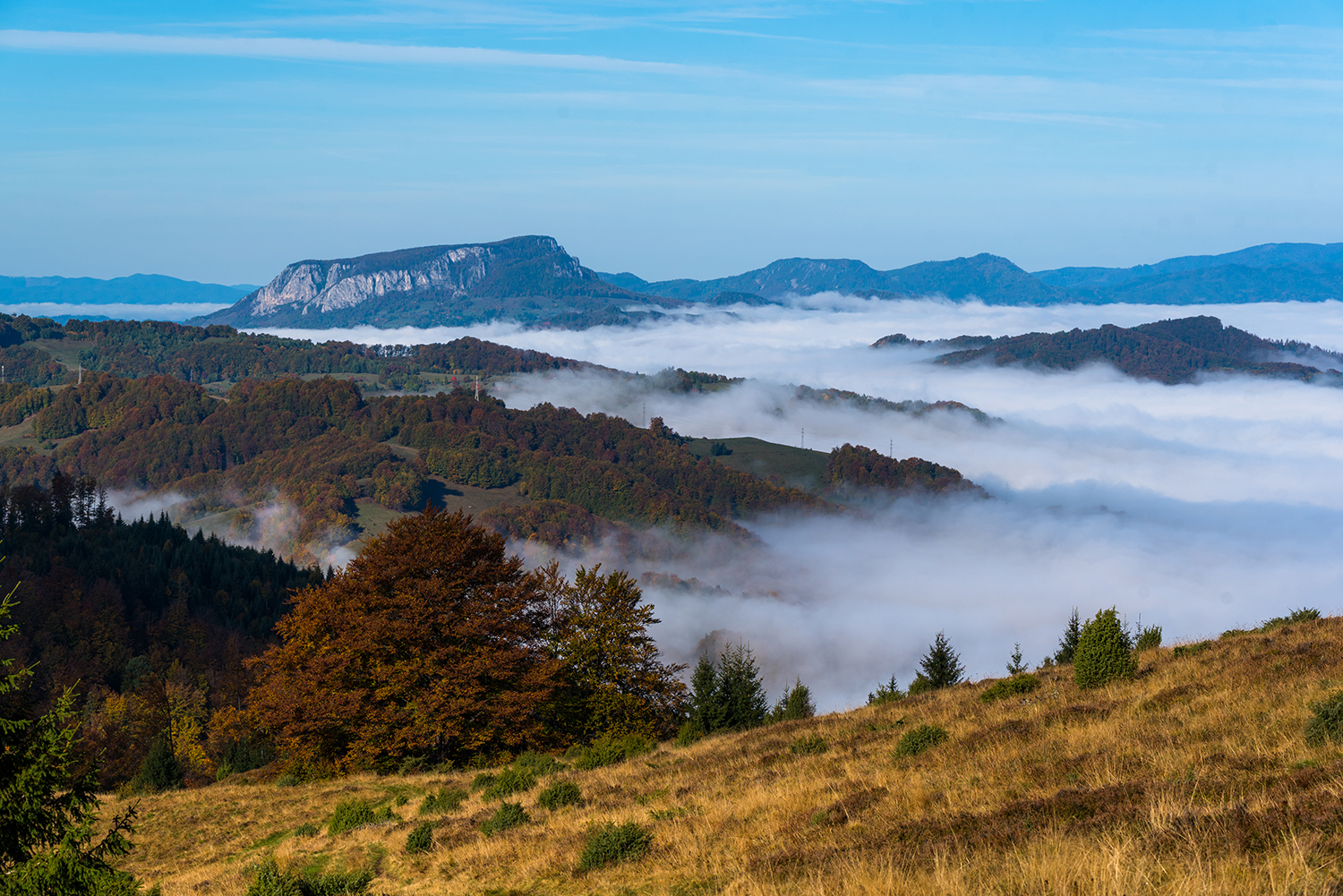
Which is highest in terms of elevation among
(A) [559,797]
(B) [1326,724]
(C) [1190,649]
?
(B) [1326,724]

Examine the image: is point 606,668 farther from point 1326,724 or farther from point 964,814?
point 1326,724

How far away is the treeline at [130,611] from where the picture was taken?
86312mm

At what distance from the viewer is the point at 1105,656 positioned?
21.2m

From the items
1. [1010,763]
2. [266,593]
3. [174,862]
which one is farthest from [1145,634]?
[266,593]

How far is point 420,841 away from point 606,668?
27.3m

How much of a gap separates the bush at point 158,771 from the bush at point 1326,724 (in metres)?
34.8

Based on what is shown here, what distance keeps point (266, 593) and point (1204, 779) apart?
15875 centimetres

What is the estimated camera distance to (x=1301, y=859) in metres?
6.78

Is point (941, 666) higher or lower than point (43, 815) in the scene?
lower

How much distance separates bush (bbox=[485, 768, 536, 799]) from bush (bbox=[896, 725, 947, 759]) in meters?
8.99

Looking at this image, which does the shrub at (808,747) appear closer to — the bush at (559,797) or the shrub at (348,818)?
the bush at (559,797)

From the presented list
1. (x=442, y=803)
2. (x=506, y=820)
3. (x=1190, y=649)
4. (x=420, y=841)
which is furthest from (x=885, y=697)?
(x=420, y=841)

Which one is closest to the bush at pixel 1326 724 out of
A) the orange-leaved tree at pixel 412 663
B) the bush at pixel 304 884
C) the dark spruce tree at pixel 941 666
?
the bush at pixel 304 884

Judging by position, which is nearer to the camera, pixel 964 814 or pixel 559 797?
pixel 964 814
